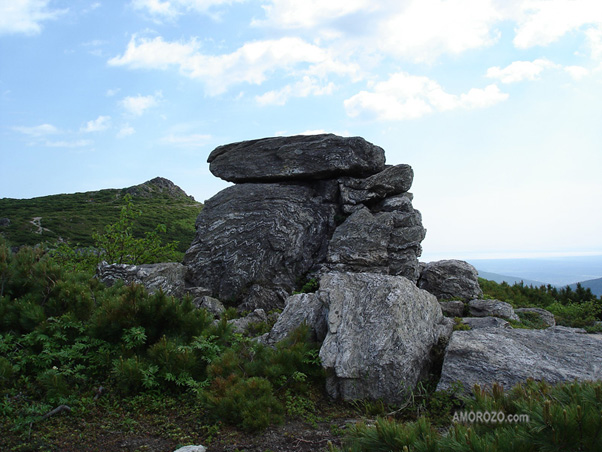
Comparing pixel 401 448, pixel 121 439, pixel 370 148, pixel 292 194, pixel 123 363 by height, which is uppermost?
pixel 370 148

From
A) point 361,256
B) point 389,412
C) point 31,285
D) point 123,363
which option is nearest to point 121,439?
point 123,363

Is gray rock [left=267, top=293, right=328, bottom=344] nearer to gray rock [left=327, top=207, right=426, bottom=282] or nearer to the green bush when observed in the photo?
the green bush

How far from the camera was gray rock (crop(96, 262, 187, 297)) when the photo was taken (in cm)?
1636

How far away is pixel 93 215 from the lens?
66.4m

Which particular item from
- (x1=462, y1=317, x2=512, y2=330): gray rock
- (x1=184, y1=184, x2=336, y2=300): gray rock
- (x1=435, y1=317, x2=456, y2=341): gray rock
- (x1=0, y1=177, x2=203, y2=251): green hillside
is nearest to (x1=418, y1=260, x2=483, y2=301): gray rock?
(x1=184, y1=184, x2=336, y2=300): gray rock

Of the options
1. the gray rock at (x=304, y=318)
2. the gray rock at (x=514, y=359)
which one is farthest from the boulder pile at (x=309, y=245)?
the gray rock at (x=514, y=359)

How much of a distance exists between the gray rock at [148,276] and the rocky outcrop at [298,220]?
110 cm

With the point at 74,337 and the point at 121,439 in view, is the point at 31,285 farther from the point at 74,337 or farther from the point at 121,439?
the point at 121,439

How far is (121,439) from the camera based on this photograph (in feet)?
21.0

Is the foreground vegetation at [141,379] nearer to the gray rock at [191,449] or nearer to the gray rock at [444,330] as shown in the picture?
the gray rock at [191,449]

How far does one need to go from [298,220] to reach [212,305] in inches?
221

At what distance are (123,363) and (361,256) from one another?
11.6 m

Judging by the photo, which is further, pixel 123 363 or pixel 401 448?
pixel 123 363

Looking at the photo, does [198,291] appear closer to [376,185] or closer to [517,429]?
[376,185]
